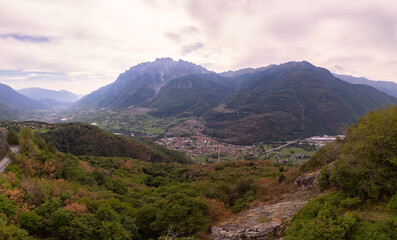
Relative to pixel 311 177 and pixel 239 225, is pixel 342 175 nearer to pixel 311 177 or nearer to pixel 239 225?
pixel 311 177

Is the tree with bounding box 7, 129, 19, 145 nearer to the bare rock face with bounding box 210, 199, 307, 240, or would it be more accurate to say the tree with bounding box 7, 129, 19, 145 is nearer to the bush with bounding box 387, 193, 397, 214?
the bare rock face with bounding box 210, 199, 307, 240

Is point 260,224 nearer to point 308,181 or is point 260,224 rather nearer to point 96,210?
point 308,181

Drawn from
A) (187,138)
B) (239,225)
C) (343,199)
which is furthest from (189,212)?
(187,138)

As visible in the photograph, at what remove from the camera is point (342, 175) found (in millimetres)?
13906

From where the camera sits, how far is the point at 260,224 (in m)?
15.6

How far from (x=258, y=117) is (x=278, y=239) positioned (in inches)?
7572

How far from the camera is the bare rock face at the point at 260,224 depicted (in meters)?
14.7

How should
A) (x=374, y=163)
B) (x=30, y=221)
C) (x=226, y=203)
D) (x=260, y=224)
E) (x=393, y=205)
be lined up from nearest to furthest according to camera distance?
1. (x=393, y=205)
2. (x=374, y=163)
3. (x=260, y=224)
4. (x=30, y=221)
5. (x=226, y=203)

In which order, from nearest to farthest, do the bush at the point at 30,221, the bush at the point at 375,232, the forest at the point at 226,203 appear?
the bush at the point at 375,232 → the forest at the point at 226,203 → the bush at the point at 30,221

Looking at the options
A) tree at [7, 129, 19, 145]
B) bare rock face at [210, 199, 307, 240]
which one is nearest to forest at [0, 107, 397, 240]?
bare rock face at [210, 199, 307, 240]

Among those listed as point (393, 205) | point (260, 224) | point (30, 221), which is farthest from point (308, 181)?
point (30, 221)

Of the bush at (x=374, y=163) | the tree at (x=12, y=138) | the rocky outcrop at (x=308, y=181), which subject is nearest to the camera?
the bush at (x=374, y=163)

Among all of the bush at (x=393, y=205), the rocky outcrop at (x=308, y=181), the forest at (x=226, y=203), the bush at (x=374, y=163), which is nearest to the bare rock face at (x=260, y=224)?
the forest at (x=226, y=203)

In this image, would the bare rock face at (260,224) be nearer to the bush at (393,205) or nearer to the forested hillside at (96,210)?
the forested hillside at (96,210)
